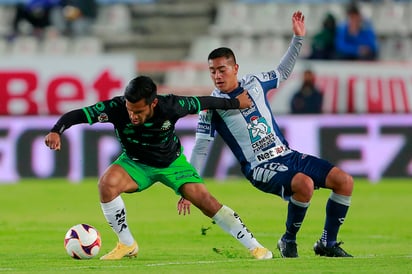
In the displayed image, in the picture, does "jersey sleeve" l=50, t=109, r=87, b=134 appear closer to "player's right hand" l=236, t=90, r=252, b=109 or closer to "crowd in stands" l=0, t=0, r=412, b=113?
"player's right hand" l=236, t=90, r=252, b=109

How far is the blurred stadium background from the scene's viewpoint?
822 inches

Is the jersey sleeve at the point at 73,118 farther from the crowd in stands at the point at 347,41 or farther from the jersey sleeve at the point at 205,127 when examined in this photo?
the crowd in stands at the point at 347,41

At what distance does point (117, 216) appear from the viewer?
1055 cm

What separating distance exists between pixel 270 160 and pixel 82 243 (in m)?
1.80

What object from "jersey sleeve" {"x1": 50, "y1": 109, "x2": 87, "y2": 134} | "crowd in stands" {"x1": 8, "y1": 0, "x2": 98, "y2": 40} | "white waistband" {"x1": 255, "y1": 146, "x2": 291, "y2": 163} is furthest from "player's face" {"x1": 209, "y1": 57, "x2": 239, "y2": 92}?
"crowd in stands" {"x1": 8, "y1": 0, "x2": 98, "y2": 40}

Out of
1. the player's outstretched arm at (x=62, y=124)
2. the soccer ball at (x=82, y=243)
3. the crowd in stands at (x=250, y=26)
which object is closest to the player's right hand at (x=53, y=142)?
the player's outstretched arm at (x=62, y=124)

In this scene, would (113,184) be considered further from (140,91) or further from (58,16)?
(58,16)

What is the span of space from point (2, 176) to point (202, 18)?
8.43 meters

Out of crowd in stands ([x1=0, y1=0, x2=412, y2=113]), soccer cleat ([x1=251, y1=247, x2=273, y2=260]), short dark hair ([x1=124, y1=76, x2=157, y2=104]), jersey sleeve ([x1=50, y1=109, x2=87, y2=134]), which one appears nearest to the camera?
short dark hair ([x1=124, y1=76, x2=157, y2=104])

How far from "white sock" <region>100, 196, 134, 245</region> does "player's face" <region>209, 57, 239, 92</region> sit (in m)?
1.39

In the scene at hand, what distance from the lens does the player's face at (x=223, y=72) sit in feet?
35.7

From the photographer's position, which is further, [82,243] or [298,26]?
[298,26]

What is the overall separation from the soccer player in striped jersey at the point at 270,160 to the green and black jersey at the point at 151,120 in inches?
13.9

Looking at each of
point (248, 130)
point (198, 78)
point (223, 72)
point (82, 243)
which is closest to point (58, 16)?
point (198, 78)
